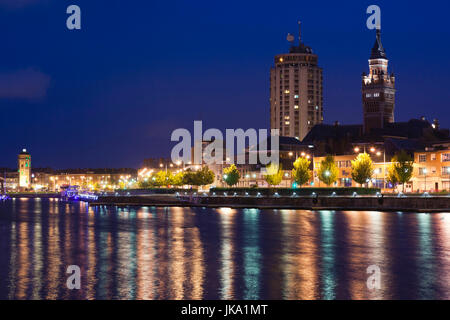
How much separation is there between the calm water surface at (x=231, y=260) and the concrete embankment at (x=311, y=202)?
16135mm

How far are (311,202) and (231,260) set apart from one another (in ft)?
203

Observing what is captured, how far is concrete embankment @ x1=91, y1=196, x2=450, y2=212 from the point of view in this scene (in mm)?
90688

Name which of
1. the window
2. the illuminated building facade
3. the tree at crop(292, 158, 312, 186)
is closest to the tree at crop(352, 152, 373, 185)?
the illuminated building facade

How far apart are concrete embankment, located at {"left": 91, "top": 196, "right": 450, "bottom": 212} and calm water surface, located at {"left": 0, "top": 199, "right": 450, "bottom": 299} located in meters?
16.1

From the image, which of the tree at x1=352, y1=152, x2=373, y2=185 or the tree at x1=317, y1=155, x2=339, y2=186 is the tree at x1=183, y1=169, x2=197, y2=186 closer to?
the tree at x1=317, y1=155, x2=339, y2=186

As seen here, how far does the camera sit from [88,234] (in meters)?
64.5

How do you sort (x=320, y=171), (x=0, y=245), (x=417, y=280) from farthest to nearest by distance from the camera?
(x=320, y=171) < (x=0, y=245) < (x=417, y=280)

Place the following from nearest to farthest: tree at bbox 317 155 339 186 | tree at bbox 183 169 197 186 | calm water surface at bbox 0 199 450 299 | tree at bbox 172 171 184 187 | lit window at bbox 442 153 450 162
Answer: calm water surface at bbox 0 199 450 299
lit window at bbox 442 153 450 162
tree at bbox 317 155 339 186
tree at bbox 183 169 197 186
tree at bbox 172 171 184 187

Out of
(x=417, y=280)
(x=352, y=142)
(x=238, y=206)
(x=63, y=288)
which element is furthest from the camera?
(x=352, y=142)

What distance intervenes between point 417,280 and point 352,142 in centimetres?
12245

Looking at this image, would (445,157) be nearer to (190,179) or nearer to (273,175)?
(273,175)

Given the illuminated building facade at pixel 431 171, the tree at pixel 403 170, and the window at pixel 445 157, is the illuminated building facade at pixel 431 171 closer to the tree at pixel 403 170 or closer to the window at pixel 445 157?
the window at pixel 445 157
